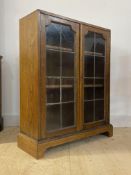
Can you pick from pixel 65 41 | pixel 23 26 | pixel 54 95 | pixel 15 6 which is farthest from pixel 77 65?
pixel 15 6

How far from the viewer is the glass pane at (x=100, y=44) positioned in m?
2.05

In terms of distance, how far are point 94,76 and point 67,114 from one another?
0.56 metres

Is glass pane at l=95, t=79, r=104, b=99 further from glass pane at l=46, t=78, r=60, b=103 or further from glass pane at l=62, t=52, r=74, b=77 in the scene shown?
glass pane at l=46, t=78, r=60, b=103

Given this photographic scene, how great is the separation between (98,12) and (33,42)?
139 cm

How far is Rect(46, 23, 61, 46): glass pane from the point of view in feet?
5.36

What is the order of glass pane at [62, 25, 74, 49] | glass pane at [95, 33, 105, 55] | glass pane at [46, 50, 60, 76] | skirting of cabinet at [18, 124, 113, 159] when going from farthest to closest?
glass pane at [95, 33, 105, 55], glass pane at [62, 25, 74, 49], glass pane at [46, 50, 60, 76], skirting of cabinet at [18, 124, 113, 159]

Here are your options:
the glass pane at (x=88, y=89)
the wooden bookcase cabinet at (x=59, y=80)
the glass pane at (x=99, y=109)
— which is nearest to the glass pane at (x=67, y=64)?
the wooden bookcase cabinet at (x=59, y=80)

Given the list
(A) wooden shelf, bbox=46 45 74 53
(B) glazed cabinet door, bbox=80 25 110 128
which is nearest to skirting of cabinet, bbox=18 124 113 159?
(B) glazed cabinet door, bbox=80 25 110 128

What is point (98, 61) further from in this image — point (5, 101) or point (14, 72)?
point (5, 101)

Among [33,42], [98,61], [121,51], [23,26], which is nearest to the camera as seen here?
[33,42]

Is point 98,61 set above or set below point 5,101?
above

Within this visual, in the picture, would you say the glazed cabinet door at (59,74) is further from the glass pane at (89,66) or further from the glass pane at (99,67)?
the glass pane at (99,67)

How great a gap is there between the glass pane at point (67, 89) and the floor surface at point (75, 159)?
1.61 ft

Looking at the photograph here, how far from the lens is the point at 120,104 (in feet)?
8.63
